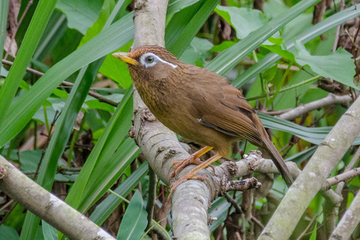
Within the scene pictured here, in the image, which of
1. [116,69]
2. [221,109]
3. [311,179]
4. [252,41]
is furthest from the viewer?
[116,69]

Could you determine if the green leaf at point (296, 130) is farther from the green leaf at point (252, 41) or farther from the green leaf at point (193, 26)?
the green leaf at point (193, 26)

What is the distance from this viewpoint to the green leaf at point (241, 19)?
3.40 metres

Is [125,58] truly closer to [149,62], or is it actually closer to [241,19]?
[149,62]

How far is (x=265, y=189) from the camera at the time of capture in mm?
3355

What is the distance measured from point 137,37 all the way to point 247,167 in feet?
3.57

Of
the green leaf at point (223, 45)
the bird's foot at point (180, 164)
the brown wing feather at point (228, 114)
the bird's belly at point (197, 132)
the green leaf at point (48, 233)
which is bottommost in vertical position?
the green leaf at point (48, 233)

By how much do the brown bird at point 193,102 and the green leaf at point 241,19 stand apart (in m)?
0.60

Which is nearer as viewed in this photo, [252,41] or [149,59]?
[149,59]

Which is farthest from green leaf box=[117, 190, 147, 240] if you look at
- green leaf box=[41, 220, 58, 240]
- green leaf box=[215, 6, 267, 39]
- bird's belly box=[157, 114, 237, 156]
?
green leaf box=[215, 6, 267, 39]

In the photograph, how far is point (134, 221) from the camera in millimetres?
2607

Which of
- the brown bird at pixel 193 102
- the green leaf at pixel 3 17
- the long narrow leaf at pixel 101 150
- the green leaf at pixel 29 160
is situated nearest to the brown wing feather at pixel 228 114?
the brown bird at pixel 193 102

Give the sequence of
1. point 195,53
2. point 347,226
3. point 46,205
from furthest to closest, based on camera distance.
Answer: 1. point 195,53
2. point 347,226
3. point 46,205

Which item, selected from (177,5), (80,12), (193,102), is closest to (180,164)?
(193,102)

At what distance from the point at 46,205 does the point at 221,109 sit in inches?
54.6
